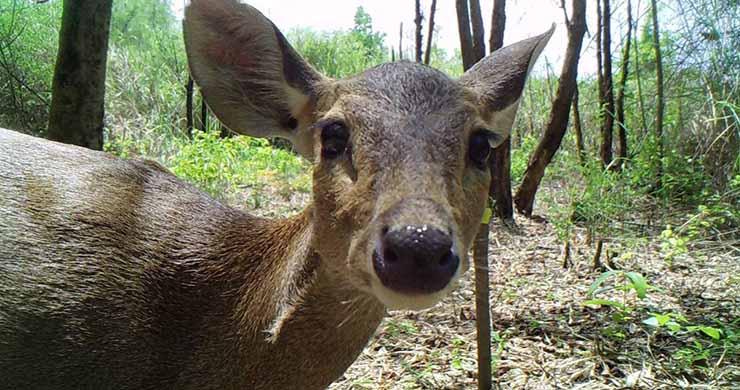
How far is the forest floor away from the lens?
3523mm

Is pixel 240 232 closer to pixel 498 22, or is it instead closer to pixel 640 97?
pixel 498 22

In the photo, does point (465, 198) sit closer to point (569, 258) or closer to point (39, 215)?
point (39, 215)

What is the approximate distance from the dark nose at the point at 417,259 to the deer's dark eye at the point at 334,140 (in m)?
0.56


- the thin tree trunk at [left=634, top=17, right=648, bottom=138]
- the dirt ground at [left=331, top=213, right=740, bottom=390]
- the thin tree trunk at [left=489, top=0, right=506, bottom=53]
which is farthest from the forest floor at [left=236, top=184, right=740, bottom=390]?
the thin tree trunk at [left=634, top=17, right=648, bottom=138]

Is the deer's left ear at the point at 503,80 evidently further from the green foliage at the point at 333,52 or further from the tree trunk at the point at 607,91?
the green foliage at the point at 333,52

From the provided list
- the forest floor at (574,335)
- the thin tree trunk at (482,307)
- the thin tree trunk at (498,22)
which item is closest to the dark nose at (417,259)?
the thin tree trunk at (482,307)

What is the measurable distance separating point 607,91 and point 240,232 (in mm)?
7179

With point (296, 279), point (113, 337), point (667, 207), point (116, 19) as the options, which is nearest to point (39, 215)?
point (113, 337)

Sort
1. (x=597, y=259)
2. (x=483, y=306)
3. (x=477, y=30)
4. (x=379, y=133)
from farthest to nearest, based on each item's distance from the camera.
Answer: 1. (x=477, y=30)
2. (x=597, y=259)
3. (x=483, y=306)
4. (x=379, y=133)

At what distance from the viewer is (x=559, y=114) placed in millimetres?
7086

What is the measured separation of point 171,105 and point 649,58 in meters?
8.27

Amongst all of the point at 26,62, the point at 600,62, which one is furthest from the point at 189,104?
→ the point at 600,62

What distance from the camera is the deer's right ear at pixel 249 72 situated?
2.49 metres

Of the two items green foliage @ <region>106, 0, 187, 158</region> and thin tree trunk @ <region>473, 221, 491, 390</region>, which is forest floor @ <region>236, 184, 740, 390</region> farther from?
green foliage @ <region>106, 0, 187, 158</region>
